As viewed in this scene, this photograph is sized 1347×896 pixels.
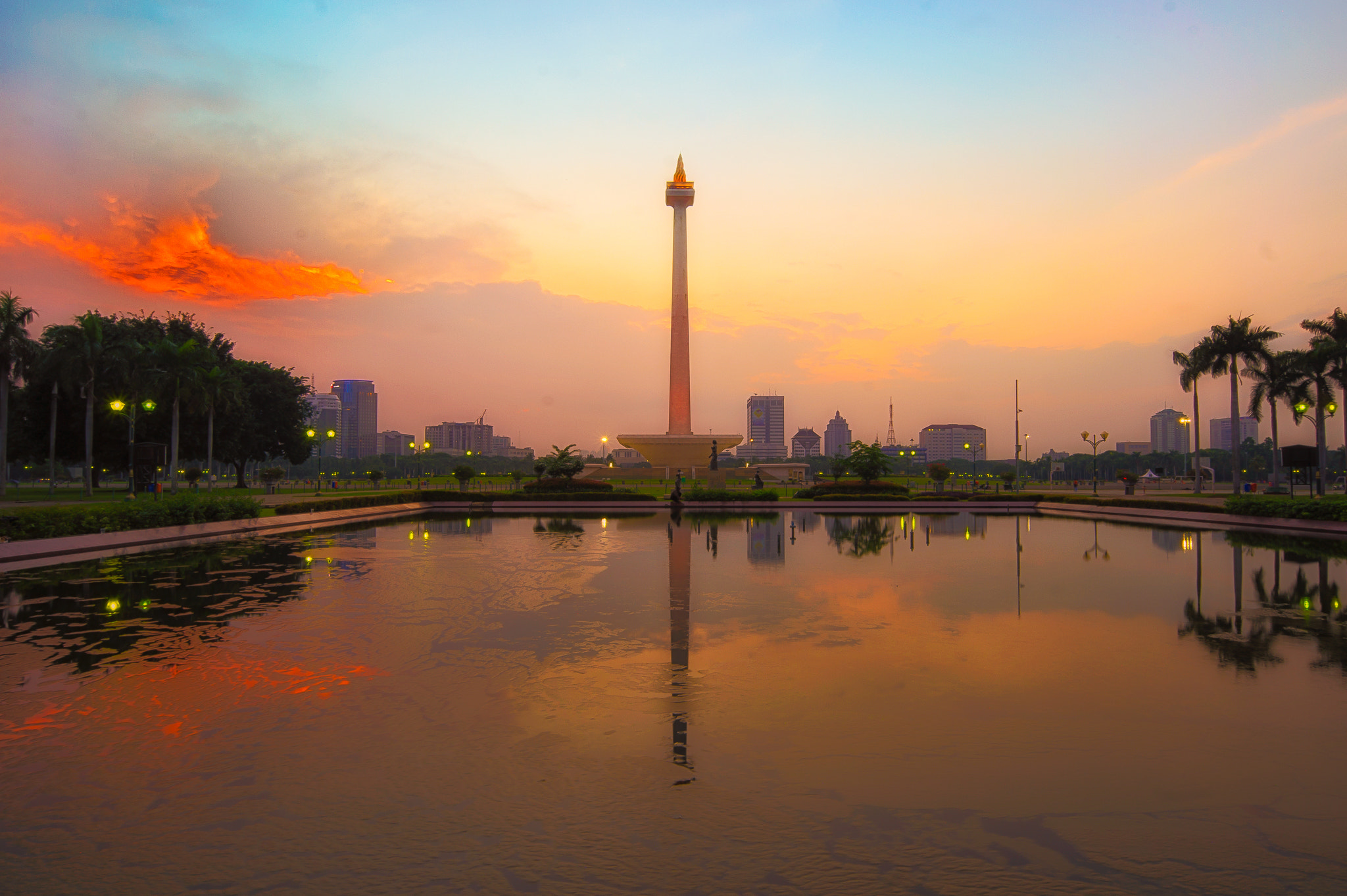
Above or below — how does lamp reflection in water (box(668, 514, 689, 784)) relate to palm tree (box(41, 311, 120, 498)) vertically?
below

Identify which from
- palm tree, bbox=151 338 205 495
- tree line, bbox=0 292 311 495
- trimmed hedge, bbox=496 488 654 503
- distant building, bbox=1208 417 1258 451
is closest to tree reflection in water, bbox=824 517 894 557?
trimmed hedge, bbox=496 488 654 503

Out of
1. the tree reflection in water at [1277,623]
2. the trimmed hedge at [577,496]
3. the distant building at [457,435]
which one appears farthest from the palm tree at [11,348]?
the distant building at [457,435]

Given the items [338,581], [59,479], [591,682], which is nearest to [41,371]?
[338,581]

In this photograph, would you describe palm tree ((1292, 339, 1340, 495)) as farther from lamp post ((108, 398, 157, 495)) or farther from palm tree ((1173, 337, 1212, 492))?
lamp post ((108, 398, 157, 495))

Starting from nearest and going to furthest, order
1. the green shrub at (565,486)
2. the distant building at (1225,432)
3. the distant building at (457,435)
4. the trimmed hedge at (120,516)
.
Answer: the trimmed hedge at (120,516) < the green shrub at (565,486) < the distant building at (1225,432) < the distant building at (457,435)

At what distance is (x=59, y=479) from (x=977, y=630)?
128540 mm

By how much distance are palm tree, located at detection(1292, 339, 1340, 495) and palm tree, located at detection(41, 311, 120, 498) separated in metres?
60.7

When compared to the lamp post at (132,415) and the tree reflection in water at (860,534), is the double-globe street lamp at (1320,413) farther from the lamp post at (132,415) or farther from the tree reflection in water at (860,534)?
the lamp post at (132,415)

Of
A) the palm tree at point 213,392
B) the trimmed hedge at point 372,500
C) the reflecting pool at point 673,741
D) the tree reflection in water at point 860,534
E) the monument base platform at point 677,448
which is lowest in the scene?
the reflecting pool at point 673,741

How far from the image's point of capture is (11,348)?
37.5 m

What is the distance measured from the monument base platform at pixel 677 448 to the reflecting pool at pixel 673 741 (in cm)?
4807

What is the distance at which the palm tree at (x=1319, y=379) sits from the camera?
120 feet

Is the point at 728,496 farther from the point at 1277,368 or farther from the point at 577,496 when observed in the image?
the point at 1277,368

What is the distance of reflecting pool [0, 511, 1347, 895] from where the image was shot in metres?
4.20
